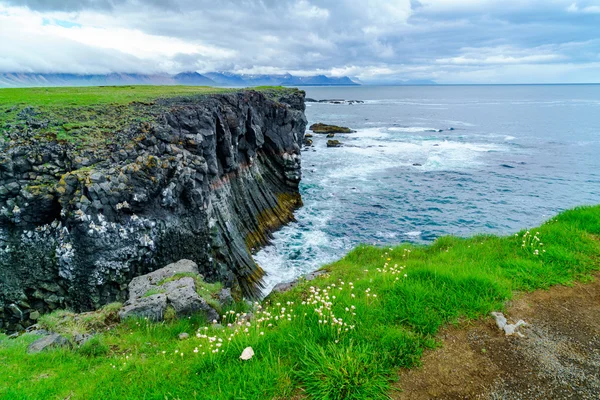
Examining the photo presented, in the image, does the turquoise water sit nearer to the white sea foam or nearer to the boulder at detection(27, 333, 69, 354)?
the white sea foam

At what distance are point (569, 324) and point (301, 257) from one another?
65.9 ft

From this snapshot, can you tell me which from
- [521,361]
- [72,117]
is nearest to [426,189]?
[72,117]

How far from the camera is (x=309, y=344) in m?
Result: 5.55

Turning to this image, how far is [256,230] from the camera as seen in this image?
27.8 metres

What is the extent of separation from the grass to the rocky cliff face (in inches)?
294

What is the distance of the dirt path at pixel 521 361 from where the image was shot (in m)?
5.00

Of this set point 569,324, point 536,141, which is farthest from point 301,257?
point 536,141

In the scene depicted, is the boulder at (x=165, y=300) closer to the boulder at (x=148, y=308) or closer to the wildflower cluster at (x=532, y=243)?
the boulder at (x=148, y=308)

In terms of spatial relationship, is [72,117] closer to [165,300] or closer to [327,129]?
[165,300]

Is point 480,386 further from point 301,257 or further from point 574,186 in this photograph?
point 574,186

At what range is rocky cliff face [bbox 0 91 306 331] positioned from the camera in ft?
49.0

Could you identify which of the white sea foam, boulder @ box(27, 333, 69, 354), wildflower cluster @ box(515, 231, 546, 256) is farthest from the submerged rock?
boulder @ box(27, 333, 69, 354)

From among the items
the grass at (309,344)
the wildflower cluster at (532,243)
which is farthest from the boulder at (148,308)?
the wildflower cluster at (532,243)

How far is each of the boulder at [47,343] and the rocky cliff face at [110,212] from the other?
812 cm
